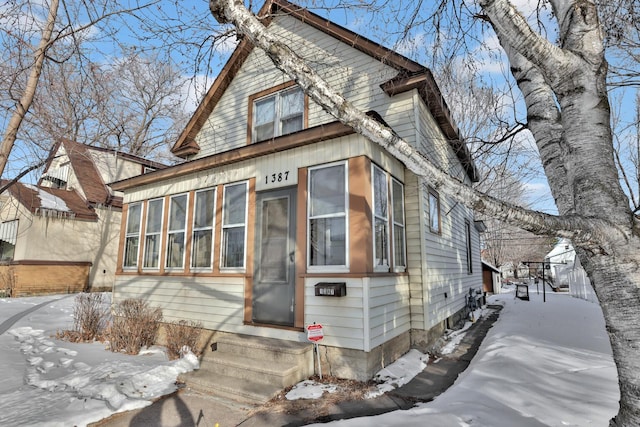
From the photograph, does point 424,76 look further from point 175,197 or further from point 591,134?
point 175,197

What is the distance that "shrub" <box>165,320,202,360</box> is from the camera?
5.95 metres

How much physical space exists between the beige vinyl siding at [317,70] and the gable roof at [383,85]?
0.59 ft

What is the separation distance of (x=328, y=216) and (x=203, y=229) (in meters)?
3.17

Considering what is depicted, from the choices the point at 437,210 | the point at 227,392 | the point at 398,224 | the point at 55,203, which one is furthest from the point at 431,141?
the point at 55,203

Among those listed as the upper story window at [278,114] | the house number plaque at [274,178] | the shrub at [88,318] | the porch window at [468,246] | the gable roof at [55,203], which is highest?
the upper story window at [278,114]

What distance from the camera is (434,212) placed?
786 centimetres

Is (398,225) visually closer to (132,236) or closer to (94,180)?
(132,236)

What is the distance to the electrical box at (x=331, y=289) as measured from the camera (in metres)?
4.90

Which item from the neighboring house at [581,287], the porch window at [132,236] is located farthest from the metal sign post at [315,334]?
the neighboring house at [581,287]

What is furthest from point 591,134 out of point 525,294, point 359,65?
point 525,294

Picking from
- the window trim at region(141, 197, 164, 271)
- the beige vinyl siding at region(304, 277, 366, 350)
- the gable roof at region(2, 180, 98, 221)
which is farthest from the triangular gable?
the beige vinyl siding at region(304, 277, 366, 350)

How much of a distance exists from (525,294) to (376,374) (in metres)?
14.6

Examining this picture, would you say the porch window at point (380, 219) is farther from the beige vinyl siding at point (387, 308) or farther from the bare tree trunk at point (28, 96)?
the bare tree trunk at point (28, 96)

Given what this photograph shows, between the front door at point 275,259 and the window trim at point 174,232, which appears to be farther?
the window trim at point 174,232
